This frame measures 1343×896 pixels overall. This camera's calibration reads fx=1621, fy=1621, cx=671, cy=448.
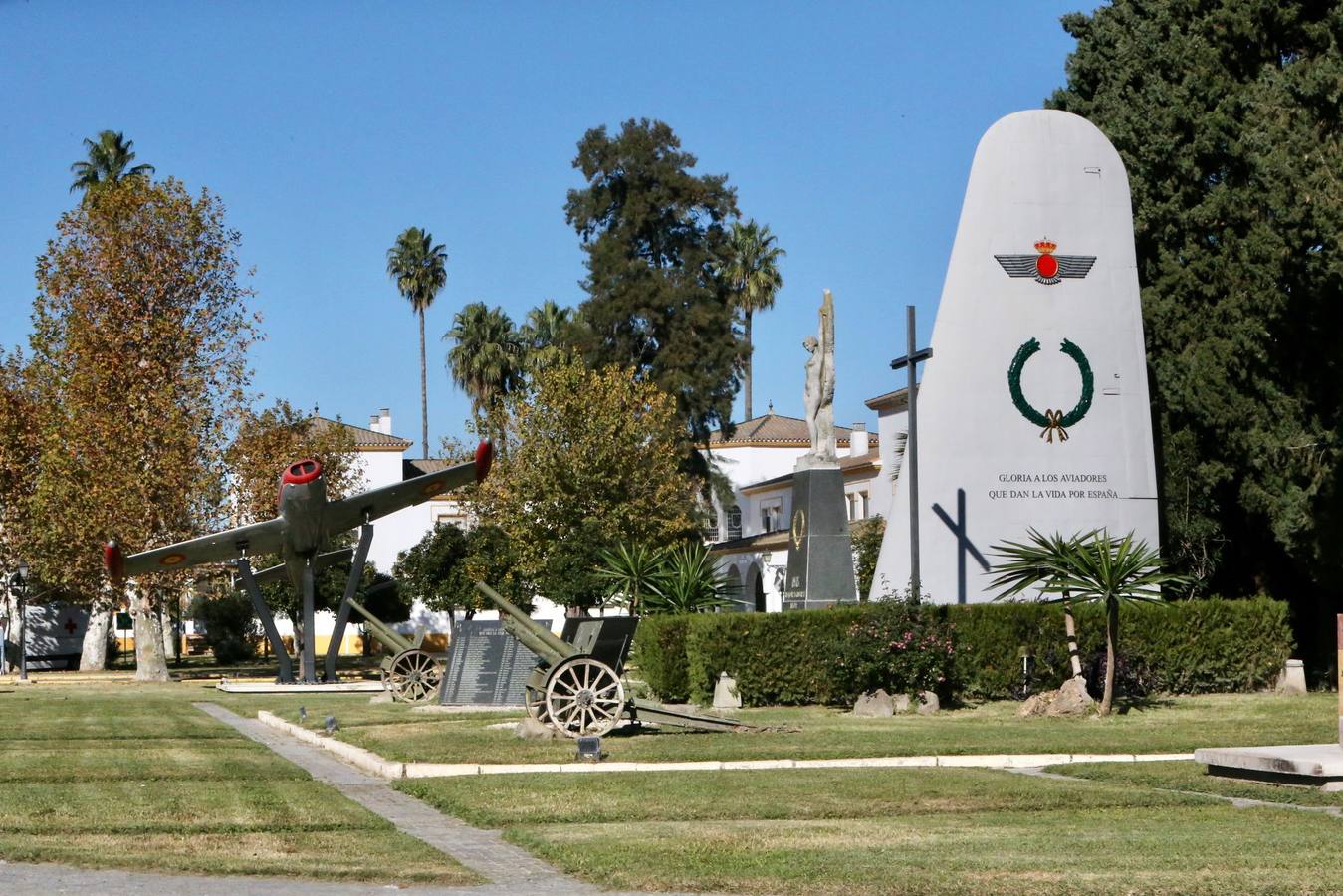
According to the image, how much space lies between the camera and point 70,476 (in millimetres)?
43375

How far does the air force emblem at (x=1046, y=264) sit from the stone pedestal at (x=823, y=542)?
14.5 ft

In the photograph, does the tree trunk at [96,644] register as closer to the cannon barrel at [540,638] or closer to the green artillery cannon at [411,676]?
the green artillery cannon at [411,676]

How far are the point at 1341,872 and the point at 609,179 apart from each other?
5699 centimetres

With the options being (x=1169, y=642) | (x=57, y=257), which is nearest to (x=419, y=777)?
(x=1169, y=642)

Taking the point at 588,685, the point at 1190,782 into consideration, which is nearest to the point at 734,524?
Result: the point at 588,685

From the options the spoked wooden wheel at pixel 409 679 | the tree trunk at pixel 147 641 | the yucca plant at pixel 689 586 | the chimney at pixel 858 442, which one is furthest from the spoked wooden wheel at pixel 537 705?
the chimney at pixel 858 442

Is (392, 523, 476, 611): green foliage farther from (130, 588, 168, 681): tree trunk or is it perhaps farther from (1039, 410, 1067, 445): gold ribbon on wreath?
(1039, 410, 1067, 445): gold ribbon on wreath

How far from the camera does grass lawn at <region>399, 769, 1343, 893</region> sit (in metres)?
8.66

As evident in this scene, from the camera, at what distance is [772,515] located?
260 ft

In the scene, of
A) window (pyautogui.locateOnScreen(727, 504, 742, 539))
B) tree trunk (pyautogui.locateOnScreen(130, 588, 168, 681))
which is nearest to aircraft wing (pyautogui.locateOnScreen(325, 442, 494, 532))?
tree trunk (pyautogui.locateOnScreen(130, 588, 168, 681))

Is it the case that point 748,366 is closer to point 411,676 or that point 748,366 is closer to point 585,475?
point 585,475

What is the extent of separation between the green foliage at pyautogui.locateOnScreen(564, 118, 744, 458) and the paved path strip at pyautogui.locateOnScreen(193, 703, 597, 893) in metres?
44.5

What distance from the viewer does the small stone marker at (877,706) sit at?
2219 cm

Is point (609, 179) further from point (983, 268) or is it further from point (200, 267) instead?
point (983, 268)
